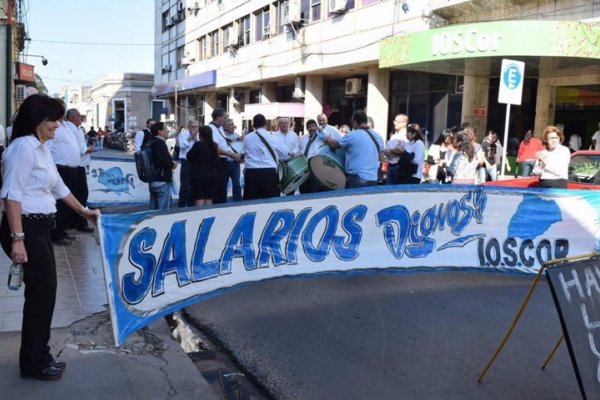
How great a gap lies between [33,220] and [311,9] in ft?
78.3

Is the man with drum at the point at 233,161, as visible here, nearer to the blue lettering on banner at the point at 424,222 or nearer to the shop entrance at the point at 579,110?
the blue lettering on banner at the point at 424,222

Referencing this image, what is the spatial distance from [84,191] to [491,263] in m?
5.94

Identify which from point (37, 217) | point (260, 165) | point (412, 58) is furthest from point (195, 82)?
point (37, 217)

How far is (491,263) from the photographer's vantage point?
6.87 metres

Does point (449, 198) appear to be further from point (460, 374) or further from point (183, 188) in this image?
point (183, 188)

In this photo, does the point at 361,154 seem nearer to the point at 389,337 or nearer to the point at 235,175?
the point at 235,175

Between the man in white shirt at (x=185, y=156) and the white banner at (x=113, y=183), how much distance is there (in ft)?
3.54

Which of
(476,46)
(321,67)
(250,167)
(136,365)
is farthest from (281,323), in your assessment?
(321,67)

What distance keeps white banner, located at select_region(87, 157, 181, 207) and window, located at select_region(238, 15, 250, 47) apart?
22463 mm

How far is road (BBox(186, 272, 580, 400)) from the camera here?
13.5 ft

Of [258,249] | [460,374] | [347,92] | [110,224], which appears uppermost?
[347,92]

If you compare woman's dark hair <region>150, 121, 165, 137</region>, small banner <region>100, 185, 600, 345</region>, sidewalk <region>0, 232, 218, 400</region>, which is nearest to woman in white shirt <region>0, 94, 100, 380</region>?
sidewalk <region>0, 232, 218, 400</region>

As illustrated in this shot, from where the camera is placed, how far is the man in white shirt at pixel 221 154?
347 inches

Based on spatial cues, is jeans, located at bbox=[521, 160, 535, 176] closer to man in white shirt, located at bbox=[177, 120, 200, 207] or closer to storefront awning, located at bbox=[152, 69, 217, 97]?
man in white shirt, located at bbox=[177, 120, 200, 207]
